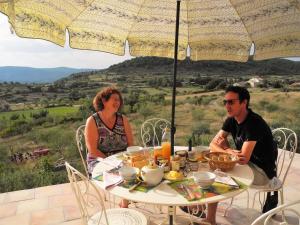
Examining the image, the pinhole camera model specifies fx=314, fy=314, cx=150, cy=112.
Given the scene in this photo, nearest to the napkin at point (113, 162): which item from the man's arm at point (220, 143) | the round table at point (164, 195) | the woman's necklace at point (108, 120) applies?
the round table at point (164, 195)

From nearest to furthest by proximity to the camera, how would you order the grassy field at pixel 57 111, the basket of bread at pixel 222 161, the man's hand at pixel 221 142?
the basket of bread at pixel 222 161, the man's hand at pixel 221 142, the grassy field at pixel 57 111

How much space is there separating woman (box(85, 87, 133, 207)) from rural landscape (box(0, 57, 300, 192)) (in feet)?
12.4

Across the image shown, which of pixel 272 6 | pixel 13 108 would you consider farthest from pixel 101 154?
pixel 13 108

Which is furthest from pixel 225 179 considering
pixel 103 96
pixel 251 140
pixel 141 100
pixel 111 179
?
pixel 141 100

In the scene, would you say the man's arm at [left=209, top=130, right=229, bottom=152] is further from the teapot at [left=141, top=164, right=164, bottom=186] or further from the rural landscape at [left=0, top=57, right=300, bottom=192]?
the rural landscape at [left=0, top=57, right=300, bottom=192]

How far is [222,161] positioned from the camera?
2.00 m

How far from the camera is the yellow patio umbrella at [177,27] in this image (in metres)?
2.07

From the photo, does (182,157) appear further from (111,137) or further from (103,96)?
(103,96)

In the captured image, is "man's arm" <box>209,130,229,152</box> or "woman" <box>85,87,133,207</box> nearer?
"man's arm" <box>209,130,229,152</box>

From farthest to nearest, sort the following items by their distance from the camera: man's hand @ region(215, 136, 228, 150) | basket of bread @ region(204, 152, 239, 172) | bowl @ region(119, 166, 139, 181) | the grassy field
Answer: the grassy field
man's hand @ region(215, 136, 228, 150)
basket of bread @ region(204, 152, 239, 172)
bowl @ region(119, 166, 139, 181)

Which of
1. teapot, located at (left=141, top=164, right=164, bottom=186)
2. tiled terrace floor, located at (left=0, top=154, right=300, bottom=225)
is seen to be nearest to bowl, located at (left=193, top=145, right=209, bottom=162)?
teapot, located at (left=141, top=164, right=164, bottom=186)

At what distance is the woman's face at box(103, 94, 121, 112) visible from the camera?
279cm

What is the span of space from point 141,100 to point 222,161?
665 cm

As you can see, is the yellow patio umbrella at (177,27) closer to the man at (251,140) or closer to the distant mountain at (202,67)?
the man at (251,140)
